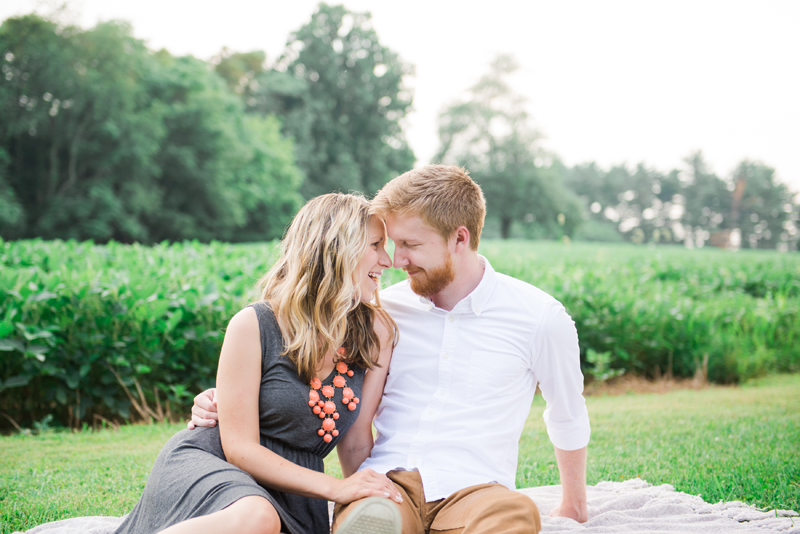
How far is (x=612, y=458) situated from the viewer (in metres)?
4.36

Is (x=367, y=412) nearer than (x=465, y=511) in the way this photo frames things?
No

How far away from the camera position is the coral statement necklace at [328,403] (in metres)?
2.35

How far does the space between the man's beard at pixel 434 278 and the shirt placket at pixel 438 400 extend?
0.14 metres

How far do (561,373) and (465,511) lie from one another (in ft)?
2.55

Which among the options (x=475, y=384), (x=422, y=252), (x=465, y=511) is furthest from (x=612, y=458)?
(x=422, y=252)

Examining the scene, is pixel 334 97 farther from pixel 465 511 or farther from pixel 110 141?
pixel 465 511

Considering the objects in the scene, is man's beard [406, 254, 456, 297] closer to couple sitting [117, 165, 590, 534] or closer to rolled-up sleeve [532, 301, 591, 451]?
couple sitting [117, 165, 590, 534]

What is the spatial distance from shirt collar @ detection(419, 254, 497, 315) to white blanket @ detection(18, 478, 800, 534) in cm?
122

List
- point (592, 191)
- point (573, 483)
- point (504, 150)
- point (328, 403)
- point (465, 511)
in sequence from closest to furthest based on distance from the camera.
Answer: point (465, 511), point (328, 403), point (573, 483), point (504, 150), point (592, 191)

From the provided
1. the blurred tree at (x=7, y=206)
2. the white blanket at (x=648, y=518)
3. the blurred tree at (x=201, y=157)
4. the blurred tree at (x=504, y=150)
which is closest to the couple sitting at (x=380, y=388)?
the white blanket at (x=648, y=518)

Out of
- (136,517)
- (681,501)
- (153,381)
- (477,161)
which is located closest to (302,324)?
(136,517)

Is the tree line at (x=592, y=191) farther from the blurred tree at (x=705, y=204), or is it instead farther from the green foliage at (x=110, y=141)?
the green foliage at (x=110, y=141)

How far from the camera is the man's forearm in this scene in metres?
2.85

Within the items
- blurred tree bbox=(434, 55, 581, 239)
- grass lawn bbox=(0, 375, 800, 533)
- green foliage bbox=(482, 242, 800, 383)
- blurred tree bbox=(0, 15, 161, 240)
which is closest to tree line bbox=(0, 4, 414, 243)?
blurred tree bbox=(0, 15, 161, 240)
